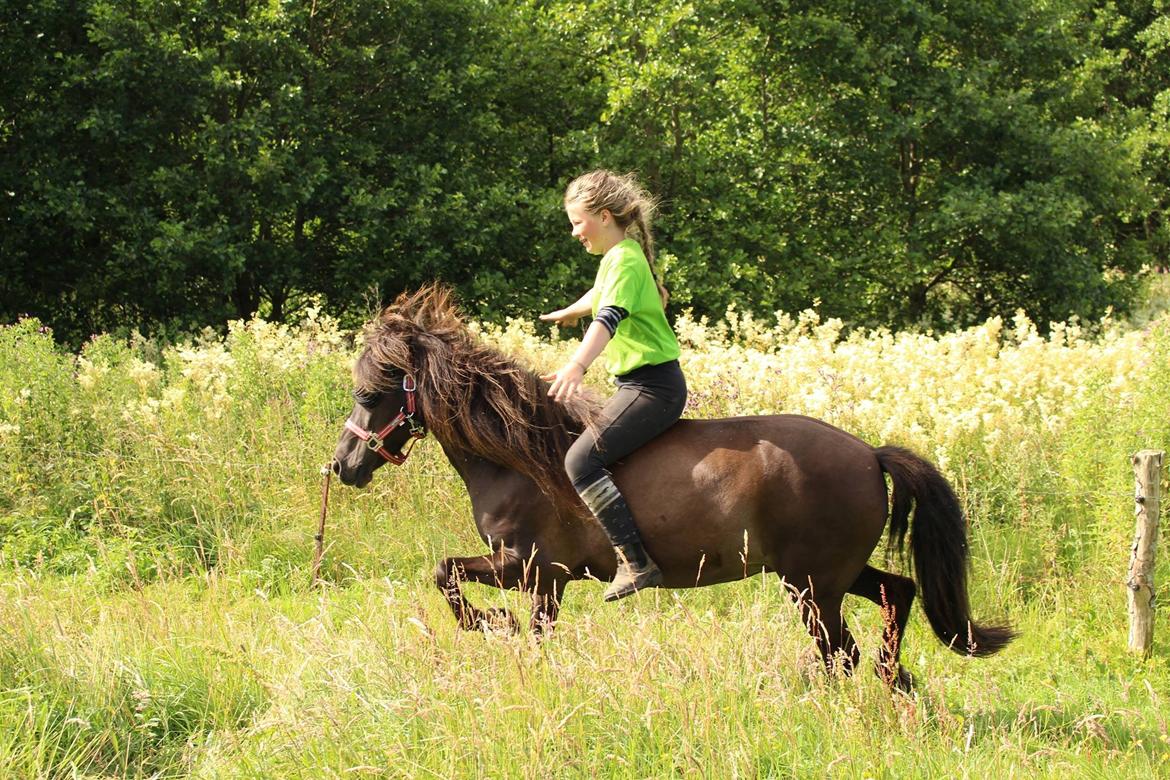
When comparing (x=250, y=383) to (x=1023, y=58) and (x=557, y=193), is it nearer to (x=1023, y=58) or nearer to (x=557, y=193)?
→ (x=557, y=193)

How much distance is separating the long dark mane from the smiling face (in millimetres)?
684

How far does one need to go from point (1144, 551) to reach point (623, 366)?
2931mm

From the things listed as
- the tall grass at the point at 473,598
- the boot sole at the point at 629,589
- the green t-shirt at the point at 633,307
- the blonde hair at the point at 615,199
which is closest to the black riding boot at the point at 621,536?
the boot sole at the point at 629,589

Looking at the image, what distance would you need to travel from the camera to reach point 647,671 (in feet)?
12.8

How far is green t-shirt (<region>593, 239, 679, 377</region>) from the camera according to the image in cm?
459

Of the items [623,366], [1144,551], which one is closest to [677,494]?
[623,366]

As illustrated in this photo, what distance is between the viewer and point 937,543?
186 inches

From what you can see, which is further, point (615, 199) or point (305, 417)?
point (305, 417)

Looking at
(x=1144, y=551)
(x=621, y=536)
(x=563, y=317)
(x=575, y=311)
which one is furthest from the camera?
(x=1144, y=551)

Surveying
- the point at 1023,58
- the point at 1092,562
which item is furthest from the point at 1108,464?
the point at 1023,58

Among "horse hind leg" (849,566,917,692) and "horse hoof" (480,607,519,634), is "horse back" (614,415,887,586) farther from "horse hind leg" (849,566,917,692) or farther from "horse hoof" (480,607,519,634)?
"horse hoof" (480,607,519,634)

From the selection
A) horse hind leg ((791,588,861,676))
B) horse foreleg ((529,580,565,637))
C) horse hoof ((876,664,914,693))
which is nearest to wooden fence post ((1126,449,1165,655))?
horse hoof ((876,664,914,693))

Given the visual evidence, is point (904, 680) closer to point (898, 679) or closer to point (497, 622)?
point (898, 679)

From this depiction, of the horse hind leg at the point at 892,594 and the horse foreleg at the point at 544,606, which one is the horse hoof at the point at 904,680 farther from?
the horse foreleg at the point at 544,606
